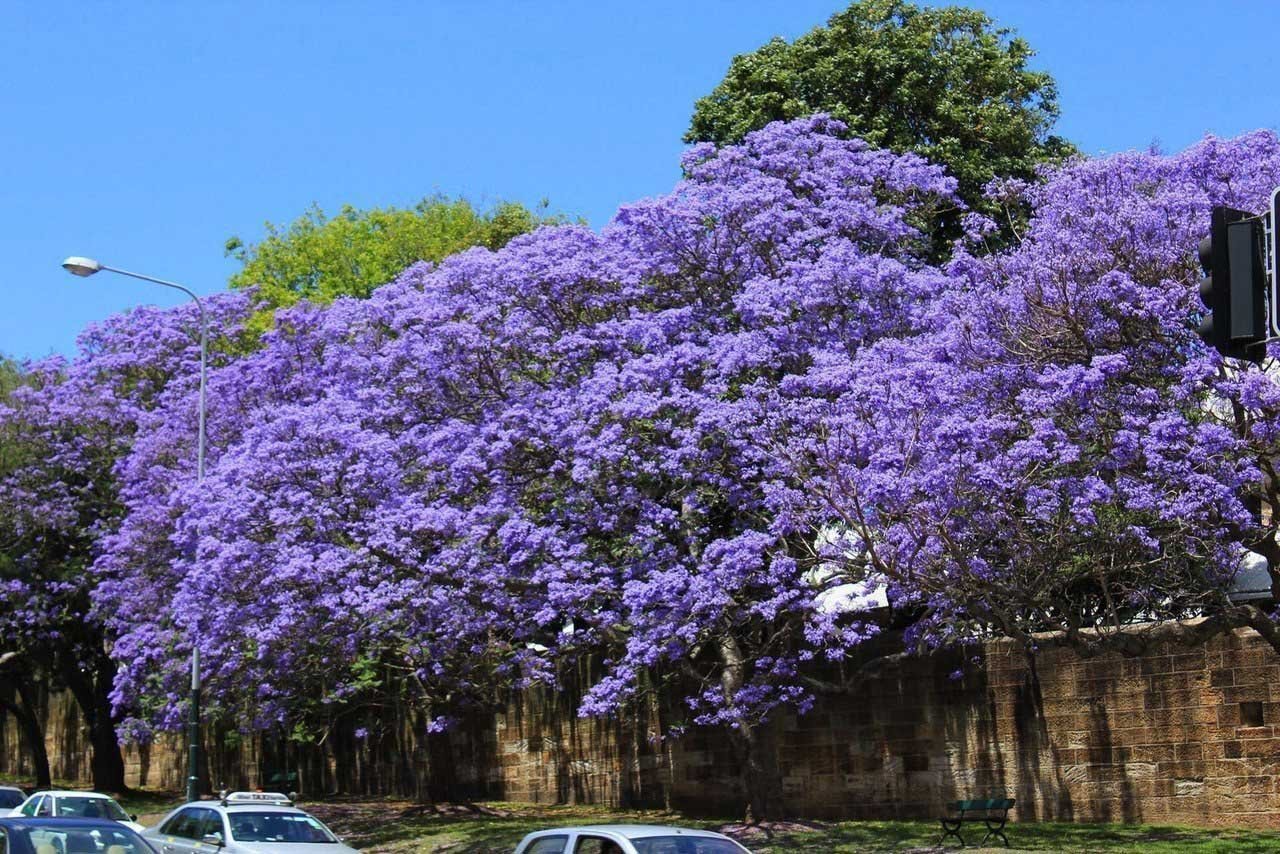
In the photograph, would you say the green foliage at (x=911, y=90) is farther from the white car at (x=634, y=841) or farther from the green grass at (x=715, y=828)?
the white car at (x=634, y=841)

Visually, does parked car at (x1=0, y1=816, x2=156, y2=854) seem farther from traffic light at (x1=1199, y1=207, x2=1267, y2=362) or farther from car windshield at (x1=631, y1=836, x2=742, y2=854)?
traffic light at (x1=1199, y1=207, x2=1267, y2=362)

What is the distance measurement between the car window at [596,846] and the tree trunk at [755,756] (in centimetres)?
976

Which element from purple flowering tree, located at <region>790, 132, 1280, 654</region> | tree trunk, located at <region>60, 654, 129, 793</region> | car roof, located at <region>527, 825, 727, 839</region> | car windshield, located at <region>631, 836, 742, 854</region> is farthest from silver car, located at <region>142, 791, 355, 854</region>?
tree trunk, located at <region>60, 654, 129, 793</region>

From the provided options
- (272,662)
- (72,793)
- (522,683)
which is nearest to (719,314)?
(522,683)

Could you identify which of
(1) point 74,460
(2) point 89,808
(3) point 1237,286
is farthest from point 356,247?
(3) point 1237,286

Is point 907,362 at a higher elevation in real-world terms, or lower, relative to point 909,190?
lower

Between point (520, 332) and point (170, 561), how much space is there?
9.48 metres

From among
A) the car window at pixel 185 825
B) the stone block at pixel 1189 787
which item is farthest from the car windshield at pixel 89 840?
the stone block at pixel 1189 787

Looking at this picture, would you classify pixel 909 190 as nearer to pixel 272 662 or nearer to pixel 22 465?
pixel 272 662

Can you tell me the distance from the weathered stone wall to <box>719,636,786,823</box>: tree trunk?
1219mm

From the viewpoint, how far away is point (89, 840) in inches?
553

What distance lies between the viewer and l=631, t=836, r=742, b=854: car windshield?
492 inches

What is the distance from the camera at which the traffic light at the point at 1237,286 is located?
26.9 ft

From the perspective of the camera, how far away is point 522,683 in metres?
23.4
